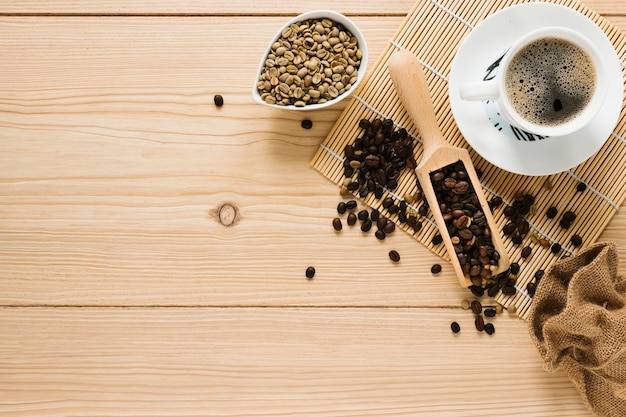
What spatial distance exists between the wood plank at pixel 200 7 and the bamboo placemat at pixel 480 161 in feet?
0.23

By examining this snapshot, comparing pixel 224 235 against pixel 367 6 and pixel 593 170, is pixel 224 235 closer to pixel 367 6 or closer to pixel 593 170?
pixel 367 6

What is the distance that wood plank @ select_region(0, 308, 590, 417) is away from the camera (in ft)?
4.12

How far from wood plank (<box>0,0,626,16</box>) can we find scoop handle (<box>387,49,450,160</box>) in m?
0.12

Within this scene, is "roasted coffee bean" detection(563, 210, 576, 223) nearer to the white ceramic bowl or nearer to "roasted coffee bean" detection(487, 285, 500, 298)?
"roasted coffee bean" detection(487, 285, 500, 298)

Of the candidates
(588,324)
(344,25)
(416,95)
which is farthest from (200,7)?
(588,324)

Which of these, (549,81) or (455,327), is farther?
(455,327)

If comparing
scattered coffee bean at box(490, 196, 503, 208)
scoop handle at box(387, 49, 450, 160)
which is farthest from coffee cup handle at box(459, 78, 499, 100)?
scattered coffee bean at box(490, 196, 503, 208)

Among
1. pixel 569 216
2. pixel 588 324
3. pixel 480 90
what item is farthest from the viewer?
pixel 569 216

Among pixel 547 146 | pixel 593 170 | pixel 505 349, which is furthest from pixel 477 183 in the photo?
pixel 505 349

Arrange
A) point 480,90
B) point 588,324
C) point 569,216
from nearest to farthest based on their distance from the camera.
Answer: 1. point 480,90
2. point 588,324
3. point 569,216

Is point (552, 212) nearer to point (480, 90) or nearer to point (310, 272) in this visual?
point (480, 90)

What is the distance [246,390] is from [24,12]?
2.82ft

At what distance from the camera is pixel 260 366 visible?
127 cm

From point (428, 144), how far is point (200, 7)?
20.2 inches
